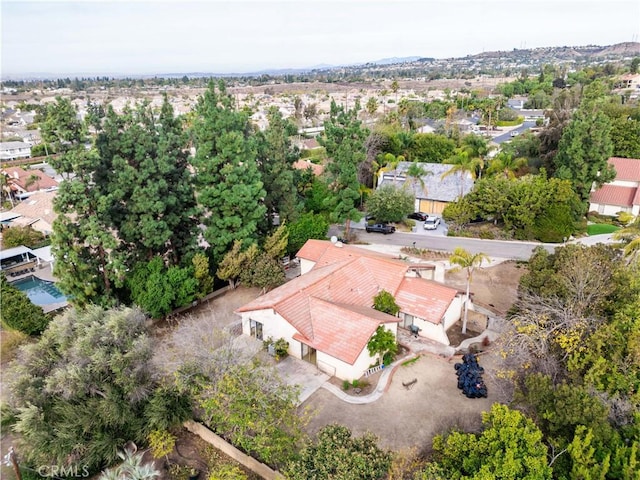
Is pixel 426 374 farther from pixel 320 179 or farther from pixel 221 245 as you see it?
pixel 320 179

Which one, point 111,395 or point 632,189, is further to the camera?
point 632,189

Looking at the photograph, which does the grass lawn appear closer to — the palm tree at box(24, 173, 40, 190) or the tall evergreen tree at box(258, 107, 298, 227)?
the tall evergreen tree at box(258, 107, 298, 227)

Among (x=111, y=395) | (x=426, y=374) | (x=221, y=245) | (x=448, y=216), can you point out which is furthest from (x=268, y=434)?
(x=448, y=216)

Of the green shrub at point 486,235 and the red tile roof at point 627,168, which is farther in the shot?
the red tile roof at point 627,168

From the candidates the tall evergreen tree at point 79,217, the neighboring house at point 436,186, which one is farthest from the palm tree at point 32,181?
the neighboring house at point 436,186

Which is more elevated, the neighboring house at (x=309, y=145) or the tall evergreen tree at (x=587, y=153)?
the tall evergreen tree at (x=587, y=153)

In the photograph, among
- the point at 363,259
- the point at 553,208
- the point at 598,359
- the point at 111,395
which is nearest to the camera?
the point at 598,359

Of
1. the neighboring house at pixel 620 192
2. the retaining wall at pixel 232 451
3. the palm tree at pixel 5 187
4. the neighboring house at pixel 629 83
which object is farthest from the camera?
the neighboring house at pixel 629 83

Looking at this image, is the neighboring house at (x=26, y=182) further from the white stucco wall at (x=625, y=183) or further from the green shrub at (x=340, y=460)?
the white stucco wall at (x=625, y=183)
